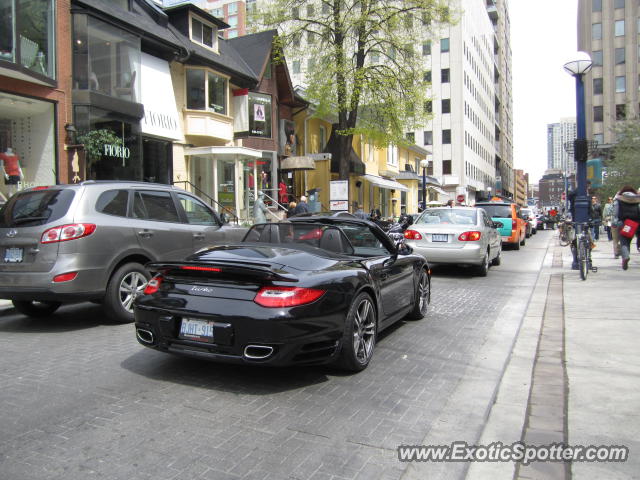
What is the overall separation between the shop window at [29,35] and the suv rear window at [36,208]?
810 centimetres

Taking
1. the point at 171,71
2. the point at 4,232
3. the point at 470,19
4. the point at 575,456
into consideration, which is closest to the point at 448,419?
the point at 575,456

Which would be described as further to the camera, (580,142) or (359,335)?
(580,142)

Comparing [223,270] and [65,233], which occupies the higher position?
[65,233]

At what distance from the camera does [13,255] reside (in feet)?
19.9

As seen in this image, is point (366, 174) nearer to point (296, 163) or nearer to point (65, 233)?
point (296, 163)

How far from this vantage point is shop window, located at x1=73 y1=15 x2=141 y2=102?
1520 centimetres

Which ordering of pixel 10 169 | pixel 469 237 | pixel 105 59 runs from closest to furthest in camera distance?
pixel 469 237 < pixel 10 169 < pixel 105 59

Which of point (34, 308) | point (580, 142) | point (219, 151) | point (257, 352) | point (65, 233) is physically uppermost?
point (219, 151)

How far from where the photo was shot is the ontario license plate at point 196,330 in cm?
404

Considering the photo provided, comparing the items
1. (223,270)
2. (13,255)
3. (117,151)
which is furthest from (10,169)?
(223,270)

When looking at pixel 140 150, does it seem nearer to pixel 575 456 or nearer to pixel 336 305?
pixel 336 305

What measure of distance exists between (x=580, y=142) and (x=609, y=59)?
67.4m

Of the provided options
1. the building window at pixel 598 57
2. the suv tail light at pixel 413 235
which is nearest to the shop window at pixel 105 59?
the suv tail light at pixel 413 235

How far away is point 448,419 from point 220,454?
1.64 metres
